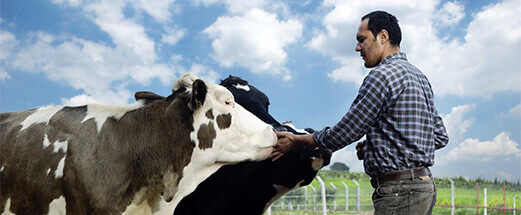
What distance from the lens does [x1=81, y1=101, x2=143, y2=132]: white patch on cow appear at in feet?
13.4

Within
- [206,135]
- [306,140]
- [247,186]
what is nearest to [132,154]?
[206,135]

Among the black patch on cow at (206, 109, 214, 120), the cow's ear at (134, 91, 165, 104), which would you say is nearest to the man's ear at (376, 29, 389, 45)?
the black patch on cow at (206, 109, 214, 120)

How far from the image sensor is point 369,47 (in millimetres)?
3408

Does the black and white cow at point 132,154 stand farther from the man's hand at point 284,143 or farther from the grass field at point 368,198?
the grass field at point 368,198

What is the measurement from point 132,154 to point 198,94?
850mm

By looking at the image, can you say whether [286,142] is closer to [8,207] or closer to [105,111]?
[105,111]

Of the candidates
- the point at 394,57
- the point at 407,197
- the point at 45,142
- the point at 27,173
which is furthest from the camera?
the point at 45,142

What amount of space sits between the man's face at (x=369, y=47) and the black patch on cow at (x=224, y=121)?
1.32 meters

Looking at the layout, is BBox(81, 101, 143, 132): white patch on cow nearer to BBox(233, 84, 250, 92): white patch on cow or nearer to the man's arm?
the man's arm

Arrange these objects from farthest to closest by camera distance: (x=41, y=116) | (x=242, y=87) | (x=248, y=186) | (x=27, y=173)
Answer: (x=242, y=87) < (x=248, y=186) < (x=41, y=116) < (x=27, y=173)

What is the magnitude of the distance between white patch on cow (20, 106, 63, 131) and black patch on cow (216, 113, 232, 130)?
5.73 ft

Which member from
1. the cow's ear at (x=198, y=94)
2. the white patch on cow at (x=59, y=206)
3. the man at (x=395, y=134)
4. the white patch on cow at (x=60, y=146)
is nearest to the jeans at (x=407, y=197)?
the man at (x=395, y=134)

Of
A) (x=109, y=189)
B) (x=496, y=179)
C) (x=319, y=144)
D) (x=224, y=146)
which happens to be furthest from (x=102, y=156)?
(x=496, y=179)

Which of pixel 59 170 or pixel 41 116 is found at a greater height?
pixel 41 116
